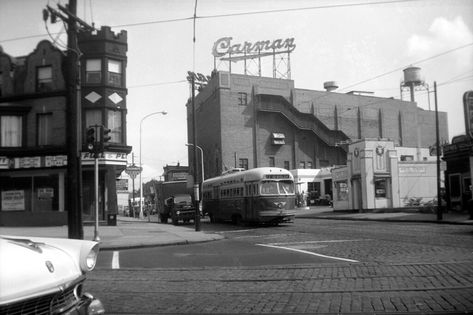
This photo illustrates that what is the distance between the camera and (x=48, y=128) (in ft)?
85.6

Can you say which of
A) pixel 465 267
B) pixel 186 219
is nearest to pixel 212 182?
pixel 186 219

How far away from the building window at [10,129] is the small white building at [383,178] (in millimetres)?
24363

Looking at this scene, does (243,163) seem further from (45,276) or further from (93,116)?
(45,276)

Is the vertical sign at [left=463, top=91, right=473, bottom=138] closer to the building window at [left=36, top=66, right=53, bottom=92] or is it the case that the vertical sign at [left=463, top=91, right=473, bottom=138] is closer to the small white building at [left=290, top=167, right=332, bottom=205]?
the building window at [left=36, top=66, right=53, bottom=92]

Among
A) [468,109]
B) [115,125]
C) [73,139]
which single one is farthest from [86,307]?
[115,125]

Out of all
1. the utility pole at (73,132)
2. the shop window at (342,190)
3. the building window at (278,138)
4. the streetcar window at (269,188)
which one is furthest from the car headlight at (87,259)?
the building window at (278,138)

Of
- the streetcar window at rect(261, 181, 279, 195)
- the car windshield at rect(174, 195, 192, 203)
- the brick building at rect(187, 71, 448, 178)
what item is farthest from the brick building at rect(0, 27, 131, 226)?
the brick building at rect(187, 71, 448, 178)

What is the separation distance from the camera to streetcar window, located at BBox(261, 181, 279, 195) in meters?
25.5

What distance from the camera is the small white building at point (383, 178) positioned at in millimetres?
36750

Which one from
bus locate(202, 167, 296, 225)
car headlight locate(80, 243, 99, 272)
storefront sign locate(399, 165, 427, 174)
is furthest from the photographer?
storefront sign locate(399, 165, 427, 174)

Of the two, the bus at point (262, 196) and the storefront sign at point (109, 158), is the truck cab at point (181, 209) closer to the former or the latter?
the bus at point (262, 196)

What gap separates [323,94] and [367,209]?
1551 inches

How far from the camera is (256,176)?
26.0 metres

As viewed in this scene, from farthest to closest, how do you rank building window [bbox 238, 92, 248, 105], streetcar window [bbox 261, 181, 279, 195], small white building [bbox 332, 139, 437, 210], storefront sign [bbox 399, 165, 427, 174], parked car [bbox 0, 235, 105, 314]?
building window [bbox 238, 92, 248, 105] → storefront sign [bbox 399, 165, 427, 174] → small white building [bbox 332, 139, 437, 210] → streetcar window [bbox 261, 181, 279, 195] → parked car [bbox 0, 235, 105, 314]
